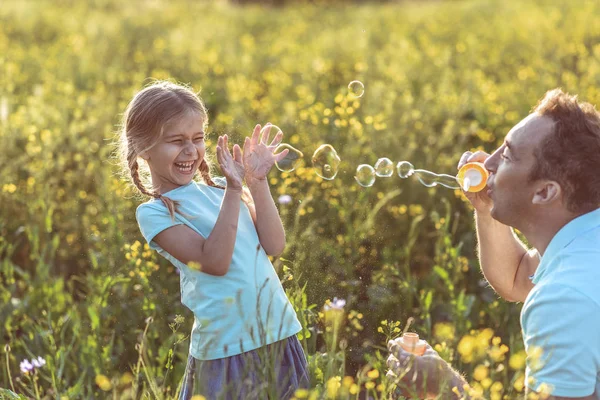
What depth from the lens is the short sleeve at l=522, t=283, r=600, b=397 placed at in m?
1.91

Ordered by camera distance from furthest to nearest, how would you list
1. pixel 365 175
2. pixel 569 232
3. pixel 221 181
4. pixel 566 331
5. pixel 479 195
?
pixel 365 175, pixel 221 181, pixel 479 195, pixel 569 232, pixel 566 331

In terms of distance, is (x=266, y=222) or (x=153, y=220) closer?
(x=153, y=220)

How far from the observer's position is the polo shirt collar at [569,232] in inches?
84.2

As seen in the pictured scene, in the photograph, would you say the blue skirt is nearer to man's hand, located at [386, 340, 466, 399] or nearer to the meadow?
the meadow

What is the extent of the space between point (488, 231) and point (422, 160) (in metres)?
2.40

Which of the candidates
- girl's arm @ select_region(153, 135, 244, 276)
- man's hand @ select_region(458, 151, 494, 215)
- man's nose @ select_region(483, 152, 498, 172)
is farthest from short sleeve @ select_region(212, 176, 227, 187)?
man's nose @ select_region(483, 152, 498, 172)

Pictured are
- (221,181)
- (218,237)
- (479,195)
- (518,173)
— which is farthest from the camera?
(221,181)

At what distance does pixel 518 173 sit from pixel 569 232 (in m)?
0.21

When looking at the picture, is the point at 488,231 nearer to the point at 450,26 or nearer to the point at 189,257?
the point at 189,257

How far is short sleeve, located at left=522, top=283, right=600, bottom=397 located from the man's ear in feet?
0.99

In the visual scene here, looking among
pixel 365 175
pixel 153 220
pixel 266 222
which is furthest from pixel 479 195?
pixel 153 220

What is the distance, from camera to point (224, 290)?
8.23 feet

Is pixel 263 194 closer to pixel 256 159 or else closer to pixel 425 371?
pixel 256 159

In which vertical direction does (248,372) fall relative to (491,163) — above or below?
below
